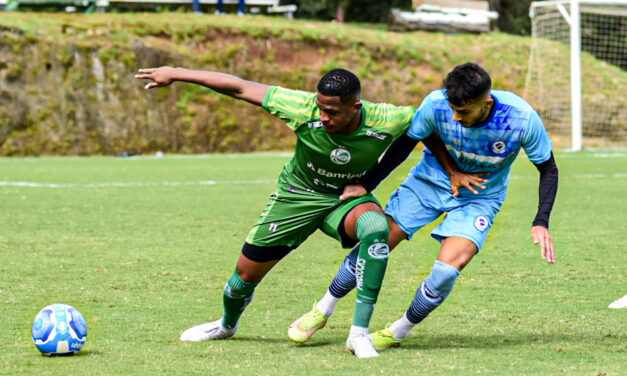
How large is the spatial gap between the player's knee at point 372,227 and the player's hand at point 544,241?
2.83ft

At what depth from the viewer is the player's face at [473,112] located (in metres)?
5.65

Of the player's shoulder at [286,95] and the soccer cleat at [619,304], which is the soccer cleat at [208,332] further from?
the soccer cleat at [619,304]

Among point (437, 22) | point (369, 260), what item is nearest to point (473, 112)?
point (369, 260)

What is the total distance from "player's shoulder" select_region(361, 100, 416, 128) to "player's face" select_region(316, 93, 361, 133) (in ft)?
0.53

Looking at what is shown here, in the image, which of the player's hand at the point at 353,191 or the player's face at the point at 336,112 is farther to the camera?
the player's hand at the point at 353,191

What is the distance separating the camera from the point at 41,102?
28500 mm

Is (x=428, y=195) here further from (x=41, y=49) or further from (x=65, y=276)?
(x=41, y=49)

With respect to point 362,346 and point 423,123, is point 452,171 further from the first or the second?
point 362,346

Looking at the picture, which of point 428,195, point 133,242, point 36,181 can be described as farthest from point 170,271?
point 36,181

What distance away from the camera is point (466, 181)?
20.1 ft

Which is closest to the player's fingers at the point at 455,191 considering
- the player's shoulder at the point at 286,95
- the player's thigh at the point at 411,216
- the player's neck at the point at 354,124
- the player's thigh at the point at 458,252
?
the player's thigh at the point at 411,216

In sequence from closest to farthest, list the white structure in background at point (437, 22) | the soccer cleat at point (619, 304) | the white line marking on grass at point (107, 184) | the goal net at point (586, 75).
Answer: the soccer cleat at point (619, 304)
the white line marking on grass at point (107, 184)
the goal net at point (586, 75)
the white structure in background at point (437, 22)

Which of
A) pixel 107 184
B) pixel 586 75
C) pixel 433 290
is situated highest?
pixel 433 290

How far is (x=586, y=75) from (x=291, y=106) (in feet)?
93.9
